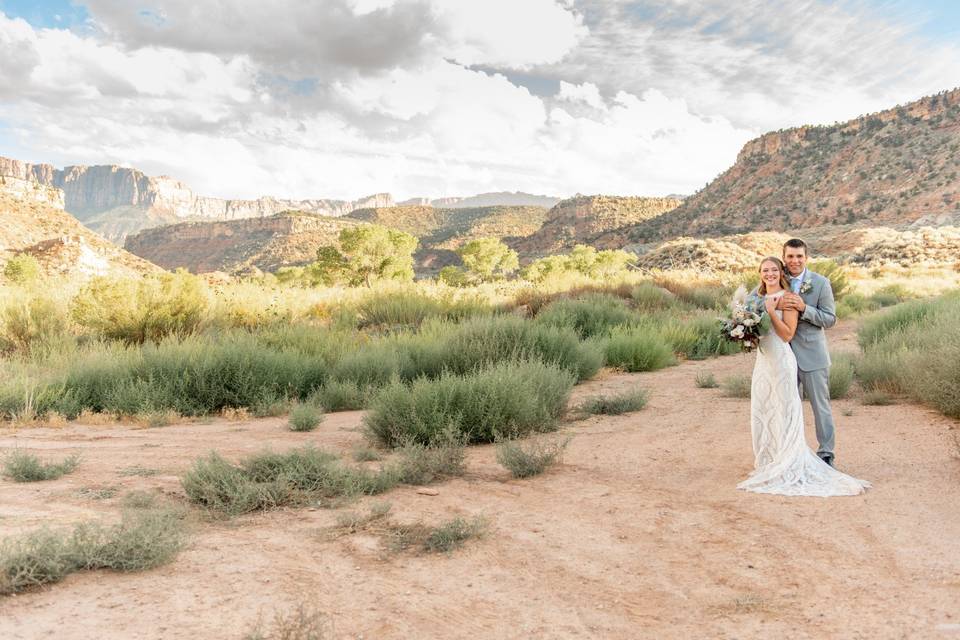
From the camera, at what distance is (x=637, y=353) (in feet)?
40.0

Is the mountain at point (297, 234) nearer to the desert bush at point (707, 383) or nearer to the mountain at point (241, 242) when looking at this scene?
the mountain at point (241, 242)

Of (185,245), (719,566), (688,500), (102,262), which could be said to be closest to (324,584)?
(719,566)

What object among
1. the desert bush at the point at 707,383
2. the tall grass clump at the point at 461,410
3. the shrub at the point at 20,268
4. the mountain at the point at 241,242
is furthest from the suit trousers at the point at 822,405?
the mountain at the point at 241,242

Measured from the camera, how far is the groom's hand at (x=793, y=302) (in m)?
5.47

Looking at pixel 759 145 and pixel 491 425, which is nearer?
pixel 491 425

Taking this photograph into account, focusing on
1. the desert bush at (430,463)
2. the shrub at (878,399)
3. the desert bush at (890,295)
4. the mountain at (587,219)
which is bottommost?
the desert bush at (430,463)

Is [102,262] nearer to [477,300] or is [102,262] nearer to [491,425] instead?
[477,300]

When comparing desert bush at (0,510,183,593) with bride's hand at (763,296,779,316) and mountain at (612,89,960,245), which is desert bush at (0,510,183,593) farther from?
mountain at (612,89,960,245)

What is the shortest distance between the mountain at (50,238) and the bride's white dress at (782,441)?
48308 mm

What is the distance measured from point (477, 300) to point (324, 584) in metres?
13.1

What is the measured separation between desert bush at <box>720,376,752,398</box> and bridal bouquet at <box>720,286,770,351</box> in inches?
150

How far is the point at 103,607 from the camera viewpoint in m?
3.14

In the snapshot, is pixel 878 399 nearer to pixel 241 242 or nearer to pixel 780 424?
pixel 780 424

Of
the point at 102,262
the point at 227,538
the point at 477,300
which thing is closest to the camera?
the point at 227,538
